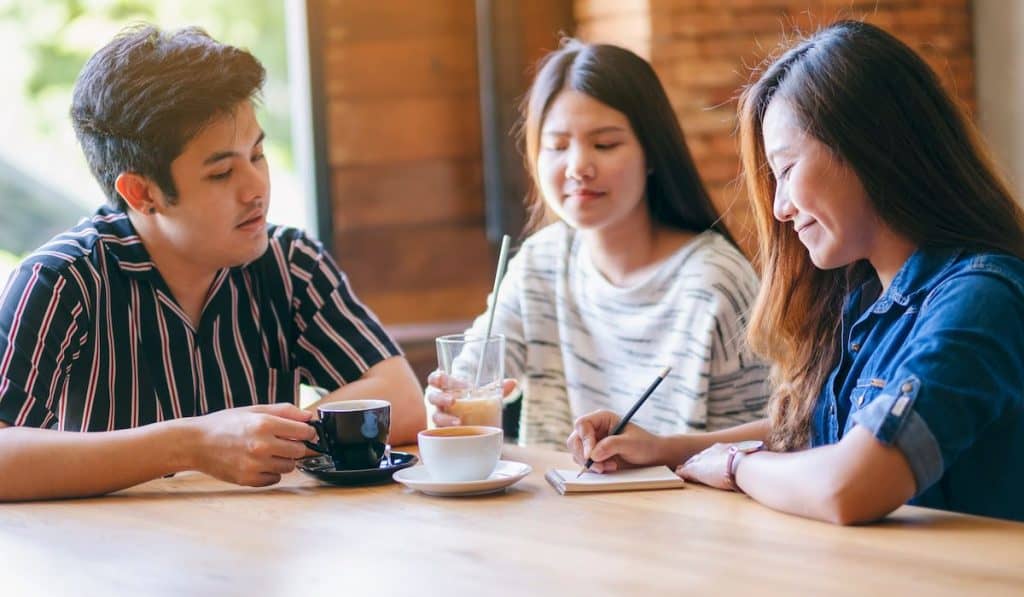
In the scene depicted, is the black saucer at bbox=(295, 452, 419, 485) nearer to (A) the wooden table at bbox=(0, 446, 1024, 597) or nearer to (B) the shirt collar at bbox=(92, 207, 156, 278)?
(A) the wooden table at bbox=(0, 446, 1024, 597)

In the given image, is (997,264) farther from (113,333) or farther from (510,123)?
(510,123)

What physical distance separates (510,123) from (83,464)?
2148 millimetres

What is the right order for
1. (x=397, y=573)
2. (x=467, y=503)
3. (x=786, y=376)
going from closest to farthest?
1. (x=397, y=573)
2. (x=467, y=503)
3. (x=786, y=376)

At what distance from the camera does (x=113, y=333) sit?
6.28 ft

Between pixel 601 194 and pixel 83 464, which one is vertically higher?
pixel 601 194

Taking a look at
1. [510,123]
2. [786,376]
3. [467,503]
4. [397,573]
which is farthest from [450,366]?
[510,123]

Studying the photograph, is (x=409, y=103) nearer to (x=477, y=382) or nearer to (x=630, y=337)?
(x=630, y=337)

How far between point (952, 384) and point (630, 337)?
3.68ft

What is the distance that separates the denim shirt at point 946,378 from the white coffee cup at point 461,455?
16.8 inches

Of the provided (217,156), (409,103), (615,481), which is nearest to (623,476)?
(615,481)

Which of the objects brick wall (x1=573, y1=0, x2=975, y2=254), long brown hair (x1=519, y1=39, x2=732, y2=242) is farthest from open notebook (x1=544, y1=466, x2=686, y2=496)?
brick wall (x1=573, y1=0, x2=975, y2=254)

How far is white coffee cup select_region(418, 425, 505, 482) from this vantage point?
1467mm

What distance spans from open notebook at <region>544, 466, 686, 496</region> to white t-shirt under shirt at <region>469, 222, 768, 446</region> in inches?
29.2

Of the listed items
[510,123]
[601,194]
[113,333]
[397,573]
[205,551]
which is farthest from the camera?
[510,123]
